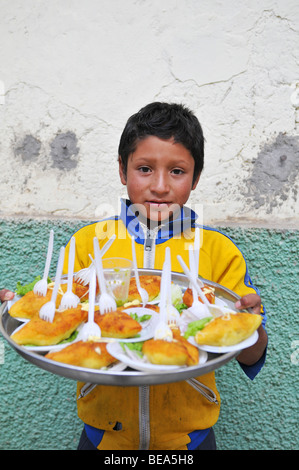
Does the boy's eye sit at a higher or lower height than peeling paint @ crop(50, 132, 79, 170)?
lower

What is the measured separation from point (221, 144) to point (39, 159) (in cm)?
91

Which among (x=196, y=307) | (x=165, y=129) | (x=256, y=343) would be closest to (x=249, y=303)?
(x=196, y=307)

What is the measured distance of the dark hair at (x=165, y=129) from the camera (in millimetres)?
1289

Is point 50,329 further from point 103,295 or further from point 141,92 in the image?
point 141,92

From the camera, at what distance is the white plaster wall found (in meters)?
1.77

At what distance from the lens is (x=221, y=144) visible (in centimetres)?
182

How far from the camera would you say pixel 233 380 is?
1845mm

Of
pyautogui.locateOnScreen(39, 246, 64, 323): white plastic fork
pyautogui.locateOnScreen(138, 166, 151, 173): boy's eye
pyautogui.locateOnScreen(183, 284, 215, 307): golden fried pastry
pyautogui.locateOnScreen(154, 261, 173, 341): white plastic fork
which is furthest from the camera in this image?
pyautogui.locateOnScreen(138, 166, 151, 173): boy's eye

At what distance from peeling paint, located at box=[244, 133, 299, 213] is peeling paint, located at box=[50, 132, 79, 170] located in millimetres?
879

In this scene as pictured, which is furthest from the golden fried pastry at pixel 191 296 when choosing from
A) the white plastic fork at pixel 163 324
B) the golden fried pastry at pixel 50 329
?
the golden fried pastry at pixel 50 329

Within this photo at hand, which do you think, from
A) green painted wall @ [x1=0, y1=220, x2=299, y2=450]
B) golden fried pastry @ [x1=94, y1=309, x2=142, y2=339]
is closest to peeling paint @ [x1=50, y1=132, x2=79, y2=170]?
green painted wall @ [x1=0, y1=220, x2=299, y2=450]

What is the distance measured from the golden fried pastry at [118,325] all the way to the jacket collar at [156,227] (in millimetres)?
499

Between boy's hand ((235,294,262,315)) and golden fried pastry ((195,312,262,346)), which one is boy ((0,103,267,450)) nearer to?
boy's hand ((235,294,262,315))

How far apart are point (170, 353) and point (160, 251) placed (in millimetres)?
620
